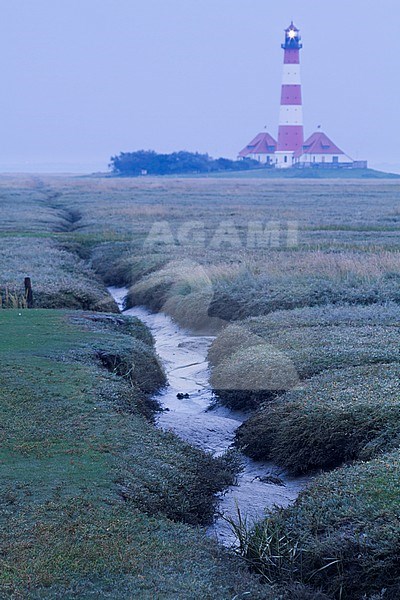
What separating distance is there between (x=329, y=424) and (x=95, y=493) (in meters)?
3.82

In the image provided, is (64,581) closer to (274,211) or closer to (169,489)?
(169,489)

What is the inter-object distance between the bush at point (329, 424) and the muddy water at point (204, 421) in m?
0.31

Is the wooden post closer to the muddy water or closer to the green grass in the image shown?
the muddy water

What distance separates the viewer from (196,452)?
11.1 m

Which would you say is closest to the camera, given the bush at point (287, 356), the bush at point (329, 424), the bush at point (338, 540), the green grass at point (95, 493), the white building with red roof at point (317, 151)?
the green grass at point (95, 493)

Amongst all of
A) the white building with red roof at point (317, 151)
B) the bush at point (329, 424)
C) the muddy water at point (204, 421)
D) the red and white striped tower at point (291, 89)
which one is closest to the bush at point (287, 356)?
the muddy water at point (204, 421)

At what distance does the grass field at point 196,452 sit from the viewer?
7.54 meters

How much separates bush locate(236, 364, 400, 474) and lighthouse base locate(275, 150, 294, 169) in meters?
137

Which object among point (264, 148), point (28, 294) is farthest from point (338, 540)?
point (264, 148)

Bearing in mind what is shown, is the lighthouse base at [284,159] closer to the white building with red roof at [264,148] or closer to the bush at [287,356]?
the white building with red roof at [264,148]

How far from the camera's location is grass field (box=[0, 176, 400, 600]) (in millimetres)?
7535

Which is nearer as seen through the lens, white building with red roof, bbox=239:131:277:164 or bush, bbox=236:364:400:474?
bush, bbox=236:364:400:474

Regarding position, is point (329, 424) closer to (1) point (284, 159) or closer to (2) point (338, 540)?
(2) point (338, 540)

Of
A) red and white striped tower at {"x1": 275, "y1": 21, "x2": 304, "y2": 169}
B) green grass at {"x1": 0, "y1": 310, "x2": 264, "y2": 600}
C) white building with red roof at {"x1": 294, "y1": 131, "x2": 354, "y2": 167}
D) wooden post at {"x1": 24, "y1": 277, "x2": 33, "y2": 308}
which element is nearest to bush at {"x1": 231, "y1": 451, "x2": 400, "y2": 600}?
green grass at {"x1": 0, "y1": 310, "x2": 264, "y2": 600}
